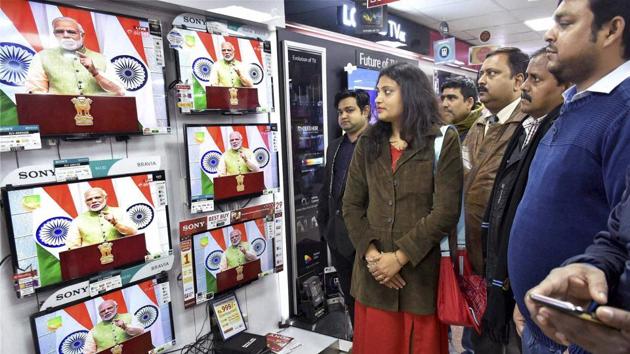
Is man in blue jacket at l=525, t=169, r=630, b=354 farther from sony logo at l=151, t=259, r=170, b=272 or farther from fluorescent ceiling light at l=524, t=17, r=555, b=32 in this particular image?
fluorescent ceiling light at l=524, t=17, r=555, b=32

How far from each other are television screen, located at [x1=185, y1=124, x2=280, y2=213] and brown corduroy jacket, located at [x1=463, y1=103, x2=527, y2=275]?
145cm

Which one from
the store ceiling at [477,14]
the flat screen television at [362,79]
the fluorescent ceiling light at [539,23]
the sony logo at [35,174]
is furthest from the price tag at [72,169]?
the fluorescent ceiling light at [539,23]

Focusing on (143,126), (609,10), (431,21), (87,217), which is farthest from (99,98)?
(431,21)

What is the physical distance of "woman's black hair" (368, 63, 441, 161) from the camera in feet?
6.05

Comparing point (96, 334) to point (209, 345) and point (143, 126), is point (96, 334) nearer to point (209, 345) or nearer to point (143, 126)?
point (209, 345)

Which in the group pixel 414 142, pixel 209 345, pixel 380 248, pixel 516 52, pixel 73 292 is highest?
pixel 516 52

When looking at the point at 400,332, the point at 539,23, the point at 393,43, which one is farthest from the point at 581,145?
the point at 539,23

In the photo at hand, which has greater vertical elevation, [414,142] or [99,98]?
[99,98]

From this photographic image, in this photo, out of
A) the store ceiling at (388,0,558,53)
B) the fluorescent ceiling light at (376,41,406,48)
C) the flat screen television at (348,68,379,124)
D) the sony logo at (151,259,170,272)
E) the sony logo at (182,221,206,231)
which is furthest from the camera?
the store ceiling at (388,0,558,53)

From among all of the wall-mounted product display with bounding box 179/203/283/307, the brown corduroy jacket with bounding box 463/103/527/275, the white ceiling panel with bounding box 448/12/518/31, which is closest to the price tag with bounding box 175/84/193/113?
the wall-mounted product display with bounding box 179/203/283/307

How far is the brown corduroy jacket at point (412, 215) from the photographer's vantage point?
1742mm

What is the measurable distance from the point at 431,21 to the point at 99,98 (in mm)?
5307

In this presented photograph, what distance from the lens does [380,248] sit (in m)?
1.87

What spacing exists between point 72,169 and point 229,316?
142 cm
